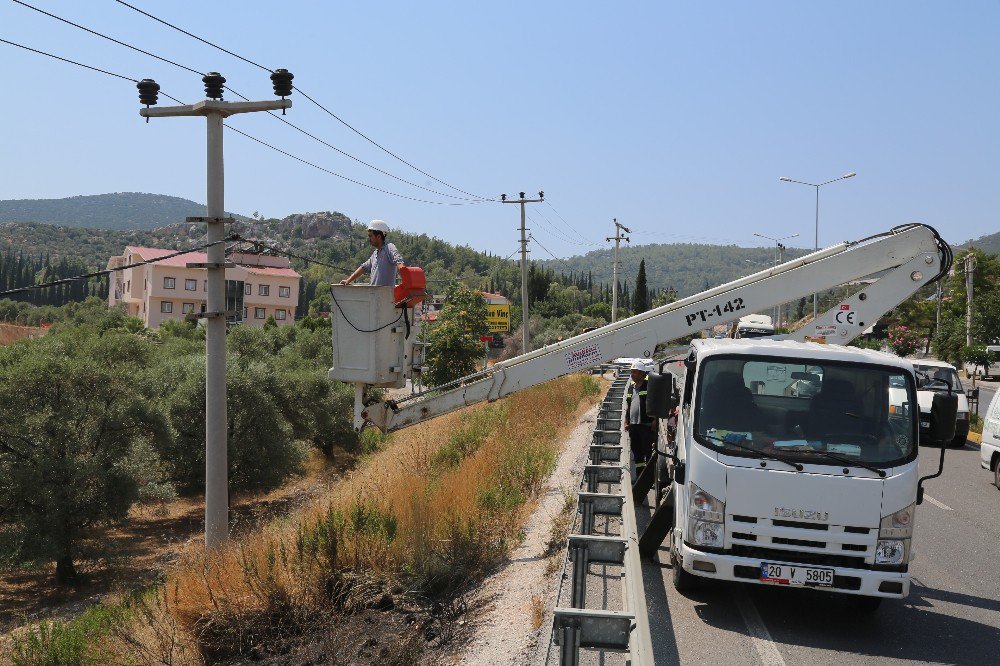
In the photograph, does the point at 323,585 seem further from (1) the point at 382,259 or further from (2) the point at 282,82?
(2) the point at 282,82

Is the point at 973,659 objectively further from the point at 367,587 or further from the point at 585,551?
the point at 367,587

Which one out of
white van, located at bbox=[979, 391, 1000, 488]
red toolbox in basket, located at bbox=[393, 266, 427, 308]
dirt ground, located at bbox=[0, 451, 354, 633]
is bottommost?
dirt ground, located at bbox=[0, 451, 354, 633]

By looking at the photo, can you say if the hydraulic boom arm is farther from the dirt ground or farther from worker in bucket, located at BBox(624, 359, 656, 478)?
the dirt ground

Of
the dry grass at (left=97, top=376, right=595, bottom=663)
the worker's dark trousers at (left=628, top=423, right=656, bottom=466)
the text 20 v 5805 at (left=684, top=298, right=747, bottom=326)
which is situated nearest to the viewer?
the dry grass at (left=97, top=376, right=595, bottom=663)

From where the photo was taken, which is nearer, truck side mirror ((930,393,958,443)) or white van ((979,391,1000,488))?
truck side mirror ((930,393,958,443))

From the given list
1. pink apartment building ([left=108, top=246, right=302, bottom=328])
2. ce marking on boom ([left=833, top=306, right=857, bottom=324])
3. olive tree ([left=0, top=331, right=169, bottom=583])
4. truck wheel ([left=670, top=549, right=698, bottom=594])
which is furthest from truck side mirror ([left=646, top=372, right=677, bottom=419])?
pink apartment building ([left=108, top=246, right=302, bottom=328])

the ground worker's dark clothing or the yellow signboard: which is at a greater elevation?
the yellow signboard

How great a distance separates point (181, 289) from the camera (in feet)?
310

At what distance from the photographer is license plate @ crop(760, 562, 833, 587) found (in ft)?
22.1

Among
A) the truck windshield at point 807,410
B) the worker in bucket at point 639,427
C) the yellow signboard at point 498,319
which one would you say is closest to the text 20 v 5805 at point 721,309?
the worker in bucket at point 639,427

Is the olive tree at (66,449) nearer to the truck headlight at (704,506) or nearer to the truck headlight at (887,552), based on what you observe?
the truck headlight at (704,506)

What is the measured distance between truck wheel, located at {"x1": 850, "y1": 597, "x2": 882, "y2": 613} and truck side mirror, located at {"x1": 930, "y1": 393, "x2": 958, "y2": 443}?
5.03ft

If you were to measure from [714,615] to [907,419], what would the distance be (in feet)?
7.91

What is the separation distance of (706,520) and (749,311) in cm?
404
